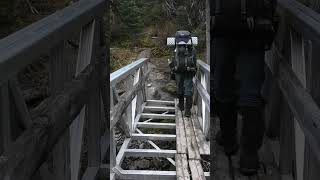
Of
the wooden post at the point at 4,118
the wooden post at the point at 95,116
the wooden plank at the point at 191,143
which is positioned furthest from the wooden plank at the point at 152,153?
the wooden post at the point at 4,118

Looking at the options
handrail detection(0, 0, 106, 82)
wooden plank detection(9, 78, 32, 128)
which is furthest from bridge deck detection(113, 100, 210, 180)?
wooden plank detection(9, 78, 32, 128)

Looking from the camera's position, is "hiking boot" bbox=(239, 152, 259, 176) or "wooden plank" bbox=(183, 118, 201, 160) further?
"wooden plank" bbox=(183, 118, 201, 160)

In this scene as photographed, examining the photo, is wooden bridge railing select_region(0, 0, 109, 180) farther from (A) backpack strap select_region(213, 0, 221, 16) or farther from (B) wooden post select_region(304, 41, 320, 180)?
(B) wooden post select_region(304, 41, 320, 180)

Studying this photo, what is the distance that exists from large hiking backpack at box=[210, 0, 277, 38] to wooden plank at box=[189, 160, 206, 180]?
367 centimetres

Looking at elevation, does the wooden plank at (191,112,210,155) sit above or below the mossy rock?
above

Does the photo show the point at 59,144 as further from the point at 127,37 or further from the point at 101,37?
the point at 127,37

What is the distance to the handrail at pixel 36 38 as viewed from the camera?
141 centimetres

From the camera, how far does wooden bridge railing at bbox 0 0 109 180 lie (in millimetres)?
1453

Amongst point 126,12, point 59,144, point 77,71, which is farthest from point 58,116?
point 126,12

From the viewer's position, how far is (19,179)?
61.2 inches

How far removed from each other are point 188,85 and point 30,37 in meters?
8.06

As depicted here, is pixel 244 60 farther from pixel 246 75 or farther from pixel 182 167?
pixel 182 167

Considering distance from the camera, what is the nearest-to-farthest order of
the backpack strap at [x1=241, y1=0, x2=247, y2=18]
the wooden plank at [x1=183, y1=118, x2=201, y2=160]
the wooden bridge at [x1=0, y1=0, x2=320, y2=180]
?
the wooden bridge at [x1=0, y1=0, x2=320, y2=180] < the backpack strap at [x1=241, y1=0, x2=247, y2=18] < the wooden plank at [x1=183, y1=118, x2=201, y2=160]

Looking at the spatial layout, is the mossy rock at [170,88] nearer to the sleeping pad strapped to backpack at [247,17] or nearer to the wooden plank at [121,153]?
the wooden plank at [121,153]
